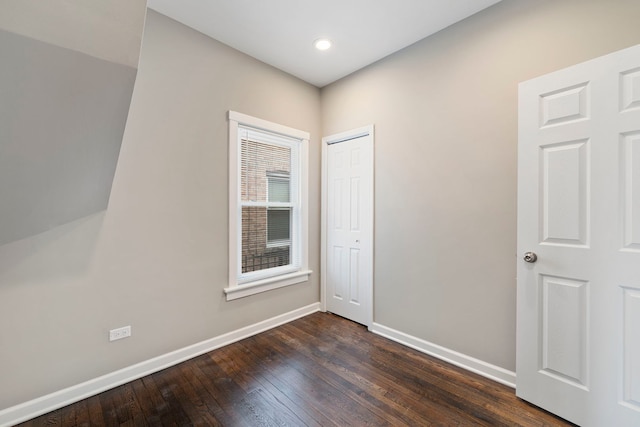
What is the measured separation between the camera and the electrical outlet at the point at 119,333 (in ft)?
Answer: 6.44

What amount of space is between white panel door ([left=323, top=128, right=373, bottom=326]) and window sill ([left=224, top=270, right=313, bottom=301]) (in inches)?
14.2

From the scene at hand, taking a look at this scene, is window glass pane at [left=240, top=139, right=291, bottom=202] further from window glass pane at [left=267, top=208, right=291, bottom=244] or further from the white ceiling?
the white ceiling

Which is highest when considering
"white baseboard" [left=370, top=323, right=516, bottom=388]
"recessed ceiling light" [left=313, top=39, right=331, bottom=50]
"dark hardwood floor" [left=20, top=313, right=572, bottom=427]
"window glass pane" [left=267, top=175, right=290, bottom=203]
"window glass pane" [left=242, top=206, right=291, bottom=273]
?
"recessed ceiling light" [left=313, top=39, right=331, bottom=50]

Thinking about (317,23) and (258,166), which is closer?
(317,23)

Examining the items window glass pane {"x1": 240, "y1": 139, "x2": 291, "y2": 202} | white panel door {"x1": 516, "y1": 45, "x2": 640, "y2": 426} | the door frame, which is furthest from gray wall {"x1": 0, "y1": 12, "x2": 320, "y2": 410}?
white panel door {"x1": 516, "y1": 45, "x2": 640, "y2": 426}

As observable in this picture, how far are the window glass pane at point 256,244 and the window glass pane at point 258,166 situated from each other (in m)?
0.16

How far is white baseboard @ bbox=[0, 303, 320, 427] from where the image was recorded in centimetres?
164

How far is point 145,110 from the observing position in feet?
6.79

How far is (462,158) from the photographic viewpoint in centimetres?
219

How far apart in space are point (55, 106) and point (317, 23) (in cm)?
193

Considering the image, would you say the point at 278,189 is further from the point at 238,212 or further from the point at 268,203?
the point at 238,212

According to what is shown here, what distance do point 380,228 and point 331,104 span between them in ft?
5.28

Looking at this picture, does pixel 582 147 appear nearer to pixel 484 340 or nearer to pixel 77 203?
pixel 484 340

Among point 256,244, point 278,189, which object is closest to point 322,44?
point 278,189
